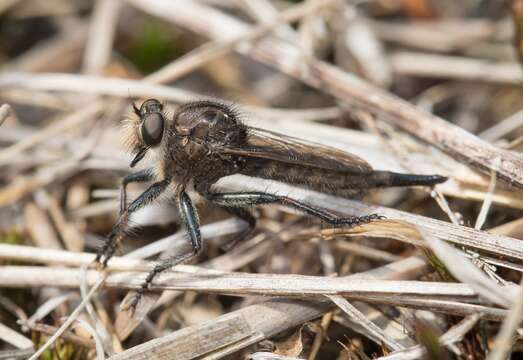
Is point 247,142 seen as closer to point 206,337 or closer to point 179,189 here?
point 179,189

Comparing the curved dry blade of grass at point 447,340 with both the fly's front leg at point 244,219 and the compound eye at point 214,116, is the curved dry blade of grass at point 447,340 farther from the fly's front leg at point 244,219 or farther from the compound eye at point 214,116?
the compound eye at point 214,116

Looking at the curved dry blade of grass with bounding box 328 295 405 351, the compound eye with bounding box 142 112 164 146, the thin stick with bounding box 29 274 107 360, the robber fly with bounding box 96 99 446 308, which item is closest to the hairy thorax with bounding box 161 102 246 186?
the robber fly with bounding box 96 99 446 308

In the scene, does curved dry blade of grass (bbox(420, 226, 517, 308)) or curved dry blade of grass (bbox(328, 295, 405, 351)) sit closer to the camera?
curved dry blade of grass (bbox(420, 226, 517, 308))

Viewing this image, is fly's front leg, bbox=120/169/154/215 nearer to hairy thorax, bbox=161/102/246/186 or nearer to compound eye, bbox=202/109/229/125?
hairy thorax, bbox=161/102/246/186

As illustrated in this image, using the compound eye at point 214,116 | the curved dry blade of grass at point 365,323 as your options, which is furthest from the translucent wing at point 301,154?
the curved dry blade of grass at point 365,323

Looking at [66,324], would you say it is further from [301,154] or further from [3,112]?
[301,154]

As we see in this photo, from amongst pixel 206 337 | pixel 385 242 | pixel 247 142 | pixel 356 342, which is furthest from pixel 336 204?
pixel 206 337

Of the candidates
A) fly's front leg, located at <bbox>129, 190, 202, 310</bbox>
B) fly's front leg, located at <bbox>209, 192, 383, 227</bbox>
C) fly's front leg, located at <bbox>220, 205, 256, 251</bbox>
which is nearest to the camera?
fly's front leg, located at <bbox>129, 190, 202, 310</bbox>
